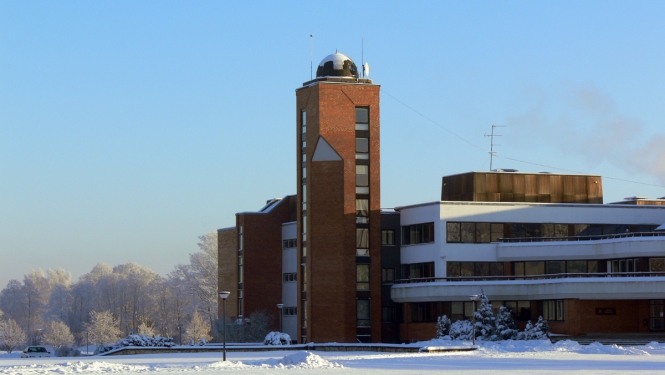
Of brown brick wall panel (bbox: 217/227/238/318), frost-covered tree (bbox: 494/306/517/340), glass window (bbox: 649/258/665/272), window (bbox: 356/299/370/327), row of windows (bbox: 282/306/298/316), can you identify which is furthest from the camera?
brown brick wall panel (bbox: 217/227/238/318)

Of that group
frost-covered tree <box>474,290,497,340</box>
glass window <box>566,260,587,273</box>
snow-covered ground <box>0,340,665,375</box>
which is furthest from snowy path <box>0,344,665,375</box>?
glass window <box>566,260,587,273</box>

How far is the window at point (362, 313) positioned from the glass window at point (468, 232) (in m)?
8.29

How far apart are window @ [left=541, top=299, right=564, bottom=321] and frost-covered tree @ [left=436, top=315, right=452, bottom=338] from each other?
21.0ft

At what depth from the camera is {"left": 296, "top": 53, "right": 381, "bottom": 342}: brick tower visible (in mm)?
79250

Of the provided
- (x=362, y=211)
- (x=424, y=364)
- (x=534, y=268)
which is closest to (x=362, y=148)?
(x=362, y=211)

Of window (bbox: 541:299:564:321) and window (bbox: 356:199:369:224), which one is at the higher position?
window (bbox: 356:199:369:224)

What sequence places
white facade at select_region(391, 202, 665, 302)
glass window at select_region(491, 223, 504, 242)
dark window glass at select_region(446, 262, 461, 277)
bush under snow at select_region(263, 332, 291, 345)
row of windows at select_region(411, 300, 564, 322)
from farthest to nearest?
glass window at select_region(491, 223, 504, 242) → dark window glass at select_region(446, 262, 461, 277) → row of windows at select_region(411, 300, 564, 322) → bush under snow at select_region(263, 332, 291, 345) → white facade at select_region(391, 202, 665, 302)

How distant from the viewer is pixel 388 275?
83.0m

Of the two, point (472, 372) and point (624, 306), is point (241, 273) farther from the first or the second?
point (472, 372)

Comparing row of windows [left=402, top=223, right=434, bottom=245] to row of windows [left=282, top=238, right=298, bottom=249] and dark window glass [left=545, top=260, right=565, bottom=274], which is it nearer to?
dark window glass [left=545, top=260, right=565, bottom=274]

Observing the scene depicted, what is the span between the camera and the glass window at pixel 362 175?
3187 inches

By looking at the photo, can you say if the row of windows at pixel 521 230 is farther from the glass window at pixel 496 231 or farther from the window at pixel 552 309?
the window at pixel 552 309

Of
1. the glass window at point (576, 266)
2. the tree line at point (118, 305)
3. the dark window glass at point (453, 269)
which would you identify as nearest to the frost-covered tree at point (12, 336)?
the tree line at point (118, 305)

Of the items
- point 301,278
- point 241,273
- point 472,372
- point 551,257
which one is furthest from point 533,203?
point 472,372
